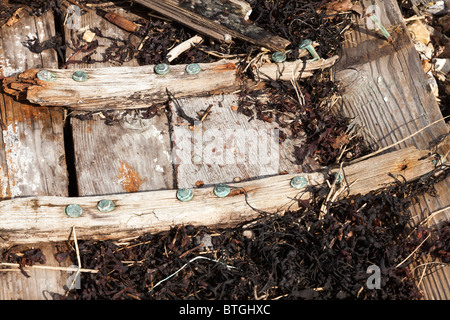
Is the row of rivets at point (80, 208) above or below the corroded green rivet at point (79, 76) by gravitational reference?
below

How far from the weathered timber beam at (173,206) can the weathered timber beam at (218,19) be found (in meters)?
1.22

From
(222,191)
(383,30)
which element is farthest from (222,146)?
(383,30)

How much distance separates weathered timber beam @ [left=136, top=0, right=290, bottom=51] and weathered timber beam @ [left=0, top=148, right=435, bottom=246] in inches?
48.2

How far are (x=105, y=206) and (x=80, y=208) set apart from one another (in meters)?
0.16

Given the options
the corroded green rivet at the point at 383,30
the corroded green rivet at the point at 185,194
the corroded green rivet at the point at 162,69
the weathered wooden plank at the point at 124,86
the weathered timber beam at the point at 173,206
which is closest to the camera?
the weathered timber beam at the point at 173,206

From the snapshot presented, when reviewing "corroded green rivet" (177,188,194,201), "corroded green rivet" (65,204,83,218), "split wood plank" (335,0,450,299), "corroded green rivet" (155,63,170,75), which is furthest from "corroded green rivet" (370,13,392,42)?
"corroded green rivet" (65,204,83,218)

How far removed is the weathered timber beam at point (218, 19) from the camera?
4551 millimetres

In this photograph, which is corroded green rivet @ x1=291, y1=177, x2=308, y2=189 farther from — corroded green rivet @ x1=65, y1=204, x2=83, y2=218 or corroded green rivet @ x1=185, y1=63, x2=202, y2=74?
corroded green rivet @ x1=65, y1=204, x2=83, y2=218

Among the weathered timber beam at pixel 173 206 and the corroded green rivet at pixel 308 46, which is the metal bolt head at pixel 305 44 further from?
the weathered timber beam at pixel 173 206

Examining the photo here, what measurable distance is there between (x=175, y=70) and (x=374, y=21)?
1.71 m

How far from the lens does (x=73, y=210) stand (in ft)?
12.2

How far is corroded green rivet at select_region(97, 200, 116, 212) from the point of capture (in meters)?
3.75

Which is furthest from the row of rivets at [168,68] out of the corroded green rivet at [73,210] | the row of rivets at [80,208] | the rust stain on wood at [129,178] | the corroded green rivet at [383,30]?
the corroded green rivet at [383,30]
